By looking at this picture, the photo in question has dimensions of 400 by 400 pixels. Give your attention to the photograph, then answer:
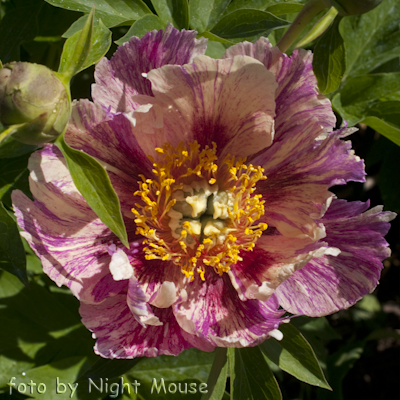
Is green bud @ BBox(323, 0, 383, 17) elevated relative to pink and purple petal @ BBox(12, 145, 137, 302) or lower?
elevated

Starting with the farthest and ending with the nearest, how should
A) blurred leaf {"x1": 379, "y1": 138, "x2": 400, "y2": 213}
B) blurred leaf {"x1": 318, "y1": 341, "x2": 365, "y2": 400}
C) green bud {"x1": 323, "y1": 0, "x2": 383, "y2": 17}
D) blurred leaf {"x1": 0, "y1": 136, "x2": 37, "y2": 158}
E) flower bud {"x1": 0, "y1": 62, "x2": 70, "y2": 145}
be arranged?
blurred leaf {"x1": 318, "y1": 341, "x2": 365, "y2": 400} < blurred leaf {"x1": 379, "y1": 138, "x2": 400, "y2": 213} < blurred leaf {"x1": 0, "y1": 136, "x2": 37, "y2": 158} < green bud {"x1": 323, "y1": 0, "x2": 383, "y2": 17} < flower bud {"x1": 0, "y1": 62, "x2": 70, "y2": 145}

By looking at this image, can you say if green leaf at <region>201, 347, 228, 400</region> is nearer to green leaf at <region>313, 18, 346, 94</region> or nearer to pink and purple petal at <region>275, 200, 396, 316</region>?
pink and purple petal at <region>275, 200, 396, 316</region>

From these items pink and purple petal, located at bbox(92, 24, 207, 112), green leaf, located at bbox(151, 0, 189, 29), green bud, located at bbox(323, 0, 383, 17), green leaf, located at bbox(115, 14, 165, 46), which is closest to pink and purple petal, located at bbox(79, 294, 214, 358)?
pink and purple petal, located at bbox(92, 24, 207, 112)

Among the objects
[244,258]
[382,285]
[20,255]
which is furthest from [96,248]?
[382,285]

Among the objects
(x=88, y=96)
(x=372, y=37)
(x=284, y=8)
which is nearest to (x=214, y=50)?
(x=284, y=8)

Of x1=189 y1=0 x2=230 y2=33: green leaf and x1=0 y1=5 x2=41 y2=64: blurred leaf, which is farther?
x1=0 y1=5 x2=41 y2=64: blurred leaf

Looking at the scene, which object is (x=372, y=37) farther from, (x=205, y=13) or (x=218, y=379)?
(x=218, y=379)

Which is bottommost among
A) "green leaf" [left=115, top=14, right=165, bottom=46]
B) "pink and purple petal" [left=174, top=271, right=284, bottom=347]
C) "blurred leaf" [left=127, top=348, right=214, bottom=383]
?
"blurred leaf" [left=127, top=348, right=214, bottom=383]
